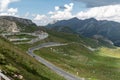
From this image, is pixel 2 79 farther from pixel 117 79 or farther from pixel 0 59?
pixel 117 79

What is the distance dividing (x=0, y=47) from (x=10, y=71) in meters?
22.5

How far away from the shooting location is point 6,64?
48.7m

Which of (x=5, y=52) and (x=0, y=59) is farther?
(x=5, y=52)

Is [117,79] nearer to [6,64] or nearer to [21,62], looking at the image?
[21,62]

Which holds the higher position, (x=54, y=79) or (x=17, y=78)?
(x=17, y=78)

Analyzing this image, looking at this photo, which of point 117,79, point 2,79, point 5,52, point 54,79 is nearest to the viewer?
point 2,79

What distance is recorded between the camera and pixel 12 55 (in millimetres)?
68500

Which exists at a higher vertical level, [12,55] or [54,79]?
[12,55]

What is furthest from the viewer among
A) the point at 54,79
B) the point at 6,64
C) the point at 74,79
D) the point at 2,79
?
the point at 74,79

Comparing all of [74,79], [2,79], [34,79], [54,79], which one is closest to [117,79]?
[74,79]

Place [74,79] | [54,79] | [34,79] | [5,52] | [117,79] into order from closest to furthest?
1. [34,79]
2. [5,52]
3. [54,79]
4. [74,79]
5. [117,79]

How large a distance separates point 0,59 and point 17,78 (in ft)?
27.5

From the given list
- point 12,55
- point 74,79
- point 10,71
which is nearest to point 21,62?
point 12,55

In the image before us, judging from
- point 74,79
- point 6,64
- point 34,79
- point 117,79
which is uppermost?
point 6,64
